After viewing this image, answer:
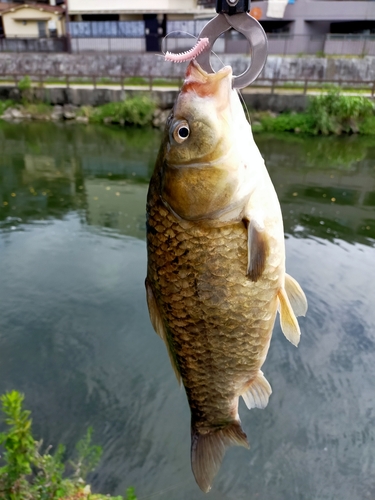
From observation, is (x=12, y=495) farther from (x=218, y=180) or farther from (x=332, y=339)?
(x=332, y=339)

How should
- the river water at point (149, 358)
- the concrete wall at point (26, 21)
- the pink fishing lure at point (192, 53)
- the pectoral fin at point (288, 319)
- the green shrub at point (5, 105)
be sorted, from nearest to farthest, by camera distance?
the pink fishing lure at point (192, 53)
the pectoral fin at point (288, 319)
the river water at point (149, 358)
the green shrub at point (5, 105)
the concrete wall at point (26, 21)

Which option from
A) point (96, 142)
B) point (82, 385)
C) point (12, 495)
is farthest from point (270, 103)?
point (12, 495)

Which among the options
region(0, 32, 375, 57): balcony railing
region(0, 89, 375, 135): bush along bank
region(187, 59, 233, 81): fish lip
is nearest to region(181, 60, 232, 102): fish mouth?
region(187, 59, 233, 81): fish lip

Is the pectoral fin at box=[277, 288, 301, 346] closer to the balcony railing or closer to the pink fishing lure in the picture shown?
the pink fishing lure

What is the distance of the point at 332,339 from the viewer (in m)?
5.00

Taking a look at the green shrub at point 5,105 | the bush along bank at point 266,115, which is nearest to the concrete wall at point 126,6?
the green shrub at point 5,105

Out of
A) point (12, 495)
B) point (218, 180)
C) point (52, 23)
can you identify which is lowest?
point (12, 495)

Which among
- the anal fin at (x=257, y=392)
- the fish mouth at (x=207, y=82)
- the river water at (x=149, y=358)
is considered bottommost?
the river water at (x=149, y=358)

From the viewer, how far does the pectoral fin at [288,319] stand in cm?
150

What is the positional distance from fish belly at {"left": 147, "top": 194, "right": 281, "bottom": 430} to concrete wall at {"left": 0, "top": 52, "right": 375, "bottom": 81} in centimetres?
1862

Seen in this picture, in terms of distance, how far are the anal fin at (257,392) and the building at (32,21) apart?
30.8 meters

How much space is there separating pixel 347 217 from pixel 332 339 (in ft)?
14.0

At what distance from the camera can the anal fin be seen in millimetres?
1664

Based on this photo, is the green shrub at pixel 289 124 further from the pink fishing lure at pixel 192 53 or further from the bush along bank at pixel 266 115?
the pink fishing lure at pixel 192 53
